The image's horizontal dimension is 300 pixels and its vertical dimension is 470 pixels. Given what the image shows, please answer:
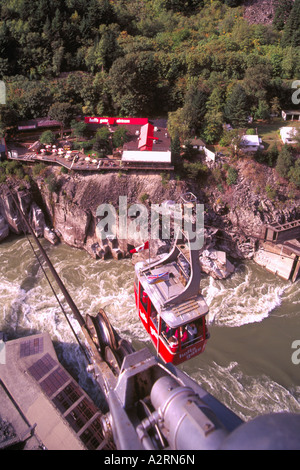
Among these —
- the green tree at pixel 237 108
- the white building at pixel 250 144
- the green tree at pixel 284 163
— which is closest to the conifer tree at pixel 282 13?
the green tree at pixel 237 108

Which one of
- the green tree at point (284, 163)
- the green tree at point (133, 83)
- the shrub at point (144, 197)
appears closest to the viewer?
the shrub at point (144, 197)

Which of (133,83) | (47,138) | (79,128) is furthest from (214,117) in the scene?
(47,138)

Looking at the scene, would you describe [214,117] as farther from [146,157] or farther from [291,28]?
[291,28]

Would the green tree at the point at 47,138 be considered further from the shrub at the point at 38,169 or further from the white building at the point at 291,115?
the white building at the point at 291,115

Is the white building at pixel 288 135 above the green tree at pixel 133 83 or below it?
below

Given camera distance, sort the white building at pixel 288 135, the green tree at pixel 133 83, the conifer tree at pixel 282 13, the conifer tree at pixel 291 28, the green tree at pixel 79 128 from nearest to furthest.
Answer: the white building at pixel 288 135
the green tree at pixel 79 128
the green tree at pixel 133 83
the conifer tree at pixel 291 28
the conifer tree at pixel 282 13

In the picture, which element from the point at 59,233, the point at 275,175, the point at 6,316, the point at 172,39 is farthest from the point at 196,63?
the point at 6,316

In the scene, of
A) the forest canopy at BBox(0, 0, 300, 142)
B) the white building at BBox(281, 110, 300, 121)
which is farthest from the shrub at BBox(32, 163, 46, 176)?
the white building at BBox(281, 110, 300, 121)
